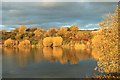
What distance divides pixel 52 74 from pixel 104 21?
12.3m

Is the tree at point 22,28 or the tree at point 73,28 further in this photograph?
the tree at point 73,28

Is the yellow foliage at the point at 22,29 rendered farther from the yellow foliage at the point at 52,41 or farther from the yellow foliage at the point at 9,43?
the yellow foliage at the point at 52,41

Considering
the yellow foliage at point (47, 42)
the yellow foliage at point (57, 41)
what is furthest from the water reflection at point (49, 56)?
the yellow foliage at point (47, 42)

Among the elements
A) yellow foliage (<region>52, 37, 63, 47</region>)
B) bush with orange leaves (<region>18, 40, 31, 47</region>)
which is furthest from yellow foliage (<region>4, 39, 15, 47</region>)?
yellow foliage (<region>52, 37, 63, 47</region>)

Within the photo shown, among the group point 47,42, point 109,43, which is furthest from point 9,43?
point 109,43

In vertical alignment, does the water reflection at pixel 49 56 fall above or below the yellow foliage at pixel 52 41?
below

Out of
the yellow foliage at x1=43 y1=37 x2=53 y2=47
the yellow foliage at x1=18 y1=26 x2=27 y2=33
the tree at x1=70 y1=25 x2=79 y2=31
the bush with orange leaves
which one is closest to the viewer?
the yellow foliage at x1=43 y1=37 x2=53 y2=47

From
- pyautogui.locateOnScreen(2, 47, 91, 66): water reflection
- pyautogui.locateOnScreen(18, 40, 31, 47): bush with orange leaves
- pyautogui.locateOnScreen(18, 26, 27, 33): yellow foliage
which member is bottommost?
pyautogui.locateOnScreen(2, 47, 91, 66): water reflection

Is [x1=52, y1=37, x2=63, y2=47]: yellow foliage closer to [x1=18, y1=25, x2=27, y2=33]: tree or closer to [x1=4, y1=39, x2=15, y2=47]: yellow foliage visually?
[x1=4, y1=39, x2=15, y2=47]: yellow foliage

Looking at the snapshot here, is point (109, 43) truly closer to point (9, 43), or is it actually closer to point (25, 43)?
point (25, 43)

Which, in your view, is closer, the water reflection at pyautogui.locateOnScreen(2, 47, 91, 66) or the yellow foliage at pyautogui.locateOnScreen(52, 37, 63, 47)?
the water reflection at pyautogui.locateOnScreen(2, 47, 91, 66)

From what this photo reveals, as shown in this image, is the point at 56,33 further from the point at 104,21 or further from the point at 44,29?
the point at 104,21

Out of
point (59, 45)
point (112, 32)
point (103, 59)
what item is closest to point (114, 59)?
point (103, 59)

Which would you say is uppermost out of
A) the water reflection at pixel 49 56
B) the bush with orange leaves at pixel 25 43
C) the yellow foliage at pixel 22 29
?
the yellow foliage at pixel 22 29
